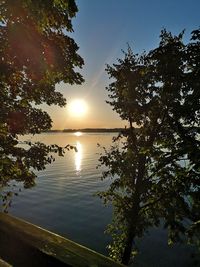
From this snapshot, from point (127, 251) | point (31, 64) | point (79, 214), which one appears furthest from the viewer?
point (79, 214)

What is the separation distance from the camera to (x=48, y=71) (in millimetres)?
8039

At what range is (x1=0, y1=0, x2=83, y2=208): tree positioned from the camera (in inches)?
256

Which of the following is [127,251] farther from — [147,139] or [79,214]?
[79,214]

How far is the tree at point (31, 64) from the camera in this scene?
21.3ft

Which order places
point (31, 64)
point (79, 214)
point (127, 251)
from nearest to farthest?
point (31, 64) < point (127, 251) < point (79, 214)

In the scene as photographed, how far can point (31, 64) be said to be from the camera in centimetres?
757

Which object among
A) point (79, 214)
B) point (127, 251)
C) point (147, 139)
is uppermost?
point (147, 139)

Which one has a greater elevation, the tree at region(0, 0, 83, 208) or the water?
the tree at region(0, 0, 83, 208)

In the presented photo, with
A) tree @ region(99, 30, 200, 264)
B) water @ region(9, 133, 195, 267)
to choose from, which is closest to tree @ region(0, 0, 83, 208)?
water @ region(9, 133, 195, 267)

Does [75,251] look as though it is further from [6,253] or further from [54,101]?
[54,101]

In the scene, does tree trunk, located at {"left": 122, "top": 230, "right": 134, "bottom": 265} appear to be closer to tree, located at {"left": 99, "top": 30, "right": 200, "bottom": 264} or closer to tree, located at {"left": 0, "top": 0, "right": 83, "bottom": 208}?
tree, located at {"left": 99, "top": 30, "right": 200, "bottom": 264}

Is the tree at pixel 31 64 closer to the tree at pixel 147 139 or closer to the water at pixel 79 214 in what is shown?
the water at pixel 79 214

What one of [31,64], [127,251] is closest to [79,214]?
[127,251]

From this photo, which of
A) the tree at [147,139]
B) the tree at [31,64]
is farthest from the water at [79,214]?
the tree at [147,139]
